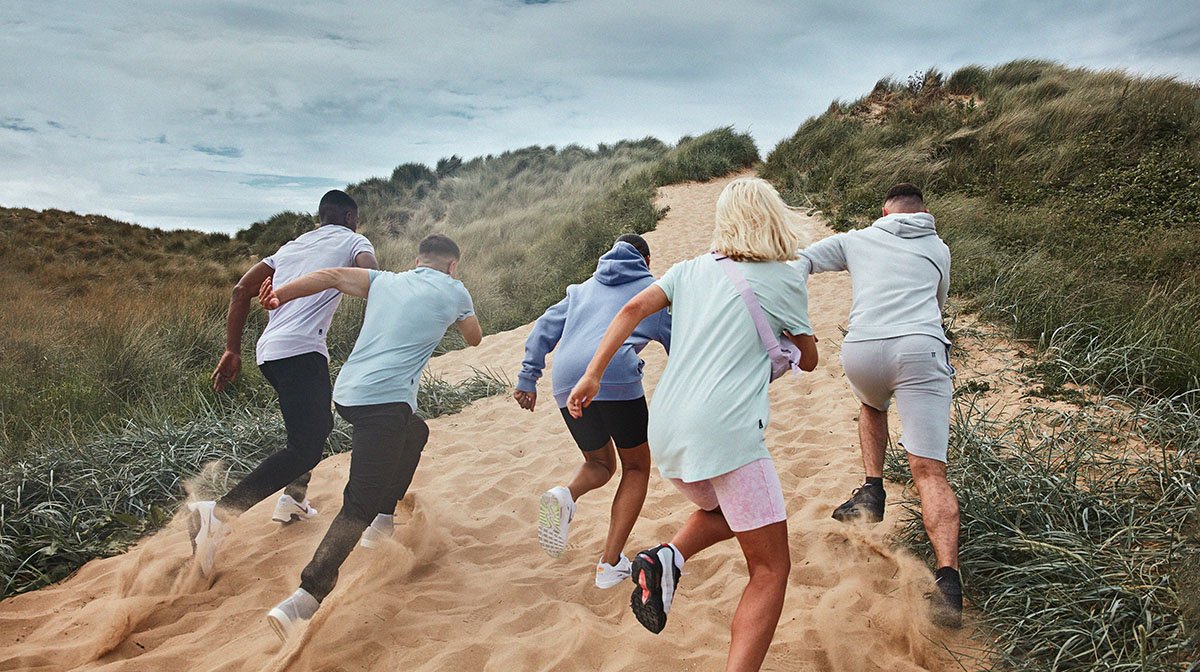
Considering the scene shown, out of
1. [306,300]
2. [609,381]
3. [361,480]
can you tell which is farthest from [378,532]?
[609,381]

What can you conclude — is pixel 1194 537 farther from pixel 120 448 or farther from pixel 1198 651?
pixel 120 448

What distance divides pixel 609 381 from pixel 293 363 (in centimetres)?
173

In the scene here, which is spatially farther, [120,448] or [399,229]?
[399,229]

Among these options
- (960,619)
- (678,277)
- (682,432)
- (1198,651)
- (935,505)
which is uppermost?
(678,277)

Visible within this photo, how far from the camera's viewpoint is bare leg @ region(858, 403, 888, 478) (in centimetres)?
402

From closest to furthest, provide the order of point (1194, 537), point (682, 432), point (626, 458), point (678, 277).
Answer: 1. point (682, 432)
2. point (678, 277)
3. point (1194, 537)
4. point (626, 458)

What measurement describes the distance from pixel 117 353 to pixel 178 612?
5292 millimetres

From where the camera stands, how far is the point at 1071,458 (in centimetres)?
448

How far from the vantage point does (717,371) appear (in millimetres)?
2447

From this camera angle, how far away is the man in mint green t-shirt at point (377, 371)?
125 inches

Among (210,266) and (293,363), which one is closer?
(293,363)

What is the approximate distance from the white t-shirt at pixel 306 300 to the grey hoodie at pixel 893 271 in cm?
243

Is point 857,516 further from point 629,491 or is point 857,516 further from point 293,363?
point 293,363

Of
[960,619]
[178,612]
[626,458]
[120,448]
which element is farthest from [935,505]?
[120,448]
